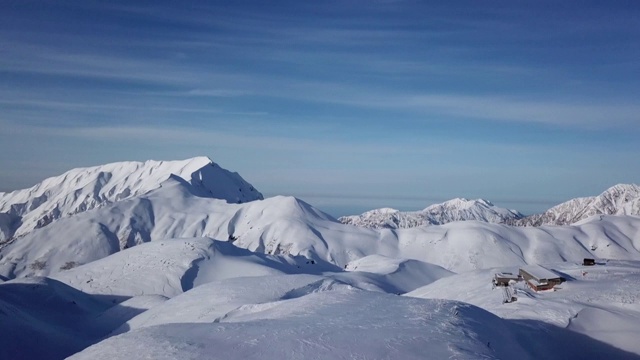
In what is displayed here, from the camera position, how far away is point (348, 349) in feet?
64.5

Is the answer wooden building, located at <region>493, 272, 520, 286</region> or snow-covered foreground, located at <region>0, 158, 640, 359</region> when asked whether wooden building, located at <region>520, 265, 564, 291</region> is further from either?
wooden building, located at <region>493, 272, 520, 286</region>

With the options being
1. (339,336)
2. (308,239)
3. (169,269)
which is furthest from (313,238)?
(339,336)

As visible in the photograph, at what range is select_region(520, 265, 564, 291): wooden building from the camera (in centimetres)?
3850

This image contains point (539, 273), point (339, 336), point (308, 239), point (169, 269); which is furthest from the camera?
point (308, 239)

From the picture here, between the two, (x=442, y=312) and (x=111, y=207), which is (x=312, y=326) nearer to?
(x=442, y=312)

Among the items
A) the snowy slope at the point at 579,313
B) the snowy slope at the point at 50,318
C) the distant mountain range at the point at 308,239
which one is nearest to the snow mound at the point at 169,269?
the snowy slope at the point at 50,318

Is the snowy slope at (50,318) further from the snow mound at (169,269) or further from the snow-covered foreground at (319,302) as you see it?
the snow mound at (169,269)

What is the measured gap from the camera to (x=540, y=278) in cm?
3950

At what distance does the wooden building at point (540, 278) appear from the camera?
38.5m

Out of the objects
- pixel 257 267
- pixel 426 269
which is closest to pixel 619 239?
pixel 426 269

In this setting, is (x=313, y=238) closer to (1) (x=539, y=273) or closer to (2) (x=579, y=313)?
(1) (x=539, y=273)

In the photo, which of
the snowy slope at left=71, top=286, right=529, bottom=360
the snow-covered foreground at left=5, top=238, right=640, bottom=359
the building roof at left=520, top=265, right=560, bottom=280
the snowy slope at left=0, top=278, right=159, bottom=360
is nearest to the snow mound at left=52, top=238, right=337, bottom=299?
the snow-covered foreground at left=5, top=238, right=640, bottom=359

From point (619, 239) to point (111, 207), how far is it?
157097 millimetres

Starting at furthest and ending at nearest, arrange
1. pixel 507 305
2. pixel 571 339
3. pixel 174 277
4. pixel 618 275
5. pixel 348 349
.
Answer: pixel 174 277, pixel 618 275, pixel 507 305, pixel 571 339, pixel 348 349
